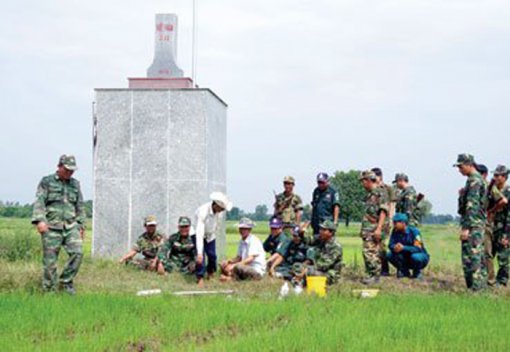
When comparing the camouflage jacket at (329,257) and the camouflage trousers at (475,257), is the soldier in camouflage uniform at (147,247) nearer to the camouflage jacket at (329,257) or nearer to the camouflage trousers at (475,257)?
the camouflage jacket at (329,257)

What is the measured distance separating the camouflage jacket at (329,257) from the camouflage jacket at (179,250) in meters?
2.38

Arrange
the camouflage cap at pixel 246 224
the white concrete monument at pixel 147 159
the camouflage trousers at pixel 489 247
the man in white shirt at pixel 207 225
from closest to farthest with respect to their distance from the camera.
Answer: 1. the man in white shirt at pixel 207 225
2. the camouflage trousers at pixel 489 247
3. the camouflage cap at pixel 246 224
4. the white concrete monument at pixel 147 159

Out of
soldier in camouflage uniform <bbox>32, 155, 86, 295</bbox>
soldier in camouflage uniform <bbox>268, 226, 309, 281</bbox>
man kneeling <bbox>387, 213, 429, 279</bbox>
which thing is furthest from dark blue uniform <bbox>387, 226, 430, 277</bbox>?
soldier in camouflage uniform <bbox>32, 155, 86, 295</bbox>

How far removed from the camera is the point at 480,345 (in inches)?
244

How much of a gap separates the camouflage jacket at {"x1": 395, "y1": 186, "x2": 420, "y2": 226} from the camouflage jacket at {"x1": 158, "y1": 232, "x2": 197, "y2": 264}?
139 inches

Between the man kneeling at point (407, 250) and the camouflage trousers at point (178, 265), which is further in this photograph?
the camouflage trousers at point (178, 265)

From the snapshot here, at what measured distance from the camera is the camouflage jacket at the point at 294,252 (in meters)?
11.3

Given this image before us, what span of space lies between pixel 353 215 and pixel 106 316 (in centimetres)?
4413

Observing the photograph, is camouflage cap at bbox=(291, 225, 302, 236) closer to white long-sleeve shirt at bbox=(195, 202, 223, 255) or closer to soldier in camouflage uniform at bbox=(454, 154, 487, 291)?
white long-sleeve shirt at bbox=(195, 202, 223, 255)

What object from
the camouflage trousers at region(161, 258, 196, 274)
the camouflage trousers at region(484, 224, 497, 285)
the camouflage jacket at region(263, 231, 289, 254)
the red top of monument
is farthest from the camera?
the red top of monument

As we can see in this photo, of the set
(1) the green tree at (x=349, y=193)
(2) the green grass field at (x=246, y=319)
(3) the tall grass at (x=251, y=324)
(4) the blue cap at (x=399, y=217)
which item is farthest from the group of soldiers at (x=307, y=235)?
(1) the green tree at (x=349, y=193)

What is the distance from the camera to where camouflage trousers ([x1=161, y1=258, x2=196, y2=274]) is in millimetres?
11578

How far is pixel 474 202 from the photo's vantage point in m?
9.66

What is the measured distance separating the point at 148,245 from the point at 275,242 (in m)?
2.34
